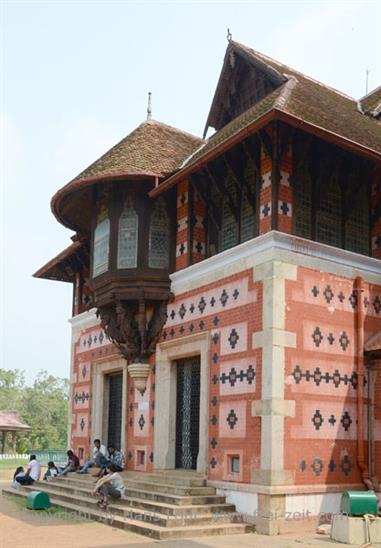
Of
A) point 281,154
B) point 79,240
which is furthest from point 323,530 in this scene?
point 79,240

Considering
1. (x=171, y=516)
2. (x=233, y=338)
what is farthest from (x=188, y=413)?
(x=171, y=516)

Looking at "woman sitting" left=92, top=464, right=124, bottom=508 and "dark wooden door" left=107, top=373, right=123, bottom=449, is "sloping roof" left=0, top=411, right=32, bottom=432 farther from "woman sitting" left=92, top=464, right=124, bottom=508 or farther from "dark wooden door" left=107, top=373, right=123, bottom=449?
"woman sitting" left=92, top=464, right=124, bottom=508

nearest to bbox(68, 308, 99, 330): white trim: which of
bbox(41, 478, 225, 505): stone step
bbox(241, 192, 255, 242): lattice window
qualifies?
bbox(41, 478, 225, 505): stone step

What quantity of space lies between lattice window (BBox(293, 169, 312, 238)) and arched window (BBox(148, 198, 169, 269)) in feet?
11.2

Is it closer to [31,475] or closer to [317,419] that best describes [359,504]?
[317,419]

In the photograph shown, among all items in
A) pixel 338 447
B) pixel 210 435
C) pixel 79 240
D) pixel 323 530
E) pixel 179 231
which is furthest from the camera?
pixel 79 240

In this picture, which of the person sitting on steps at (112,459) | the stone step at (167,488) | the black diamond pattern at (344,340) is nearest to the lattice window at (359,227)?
the black diamond pattern at (344,340)

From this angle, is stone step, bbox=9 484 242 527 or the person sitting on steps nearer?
stone step, bbox=9 484 242 527

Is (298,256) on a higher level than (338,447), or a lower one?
higher

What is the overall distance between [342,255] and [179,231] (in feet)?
12.3

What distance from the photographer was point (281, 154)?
13.0 metres

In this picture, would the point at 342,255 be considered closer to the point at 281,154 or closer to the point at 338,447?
the point at 281,154

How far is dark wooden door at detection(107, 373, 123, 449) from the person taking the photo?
18062 mm

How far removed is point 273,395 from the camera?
→ 12086mm
